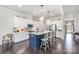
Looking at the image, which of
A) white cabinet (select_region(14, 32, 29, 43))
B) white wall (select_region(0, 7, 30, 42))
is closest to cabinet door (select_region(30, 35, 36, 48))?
white cabinet (select_region(14, 32, 29, 43))

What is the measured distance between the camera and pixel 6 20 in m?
5.54

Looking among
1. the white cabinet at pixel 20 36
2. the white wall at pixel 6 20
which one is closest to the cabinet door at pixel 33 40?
the white cabinet at pixel 20 36

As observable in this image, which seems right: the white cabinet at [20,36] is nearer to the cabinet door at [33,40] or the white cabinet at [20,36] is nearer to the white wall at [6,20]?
the white wall at [6,20]

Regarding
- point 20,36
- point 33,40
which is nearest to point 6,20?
point 20,36

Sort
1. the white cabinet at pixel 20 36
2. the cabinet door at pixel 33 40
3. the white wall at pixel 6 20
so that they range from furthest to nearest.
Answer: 1. the white cabinet at pixel 20 36
2. the white wall at pixel 6 20
3. the cabinet door at pixel 33 40

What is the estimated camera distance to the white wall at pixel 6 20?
5.22m

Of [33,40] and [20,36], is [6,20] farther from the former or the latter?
[33,40]

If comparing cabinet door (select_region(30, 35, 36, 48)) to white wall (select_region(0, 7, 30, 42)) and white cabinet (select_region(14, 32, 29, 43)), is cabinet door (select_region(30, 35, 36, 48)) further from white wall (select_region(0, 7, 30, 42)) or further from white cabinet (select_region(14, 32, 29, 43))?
white wall (select_region(0, 7, 30, 42))

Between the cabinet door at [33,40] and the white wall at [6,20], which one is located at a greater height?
the white wall at [6,20]

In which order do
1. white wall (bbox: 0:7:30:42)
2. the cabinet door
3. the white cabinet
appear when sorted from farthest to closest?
the white cabinet
white wall (bbox: 0:7:30:42)
the cabinet door

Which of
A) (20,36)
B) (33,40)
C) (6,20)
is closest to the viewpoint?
(33,40)

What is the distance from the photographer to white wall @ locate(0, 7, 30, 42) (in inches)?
206
